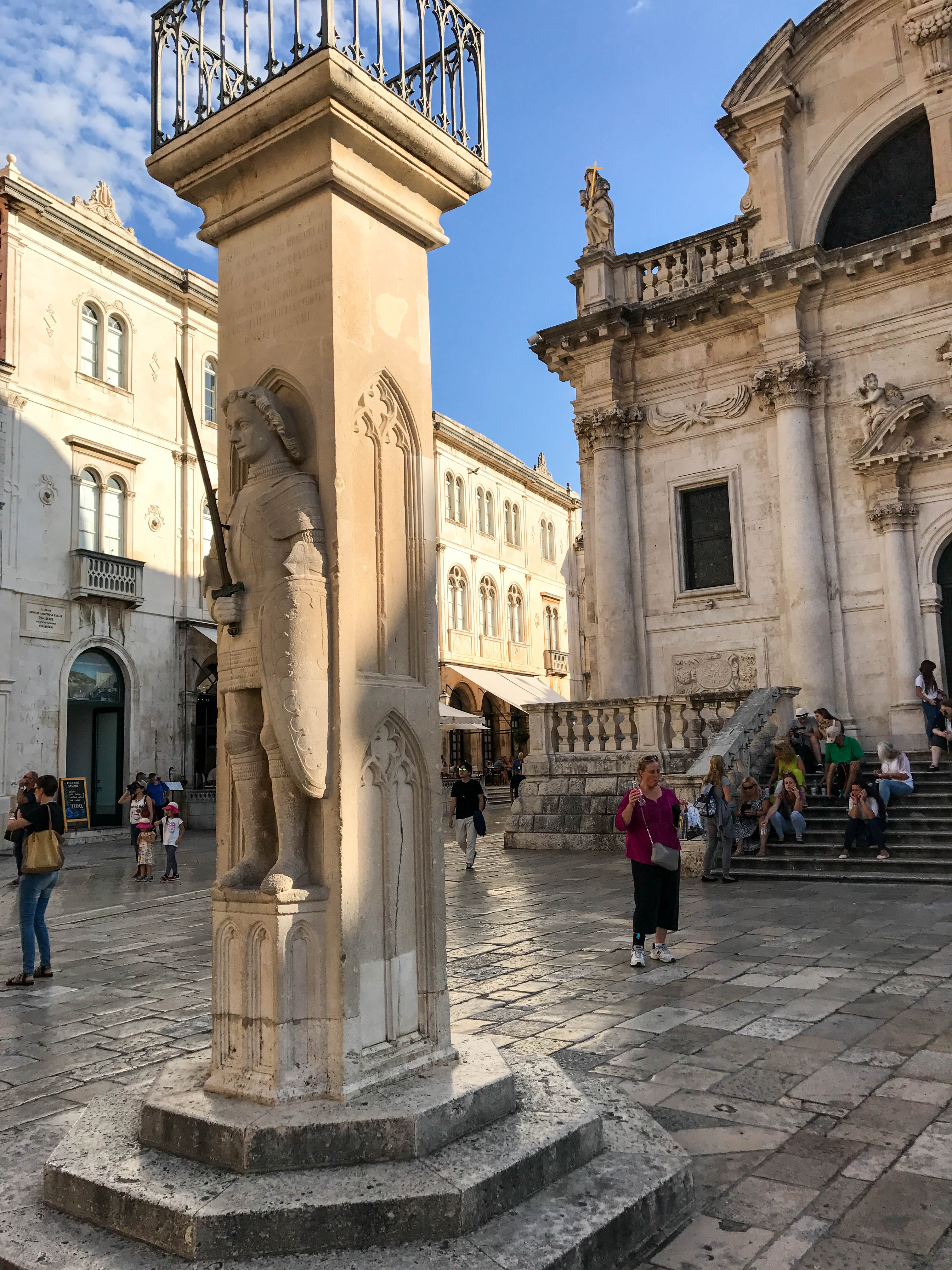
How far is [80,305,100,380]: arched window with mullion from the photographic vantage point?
25.0m

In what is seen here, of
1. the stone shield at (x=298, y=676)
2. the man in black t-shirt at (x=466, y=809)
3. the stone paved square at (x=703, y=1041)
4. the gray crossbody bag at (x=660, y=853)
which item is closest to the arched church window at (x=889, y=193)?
the man in black t-shirt at (x=466, y=809)

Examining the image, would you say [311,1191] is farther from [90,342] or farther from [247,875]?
[90,342]

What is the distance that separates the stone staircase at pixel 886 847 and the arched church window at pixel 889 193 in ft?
32.3

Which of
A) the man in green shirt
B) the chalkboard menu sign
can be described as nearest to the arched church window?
the man in green shirt

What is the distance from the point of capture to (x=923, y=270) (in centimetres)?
1683

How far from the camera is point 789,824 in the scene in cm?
1340

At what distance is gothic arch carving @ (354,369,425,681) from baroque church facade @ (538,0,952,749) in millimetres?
13819

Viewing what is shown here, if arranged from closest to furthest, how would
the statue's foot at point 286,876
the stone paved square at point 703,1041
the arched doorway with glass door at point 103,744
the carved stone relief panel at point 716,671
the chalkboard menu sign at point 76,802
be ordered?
1. the stone paved square at point 703,1041
2. the statue's foot at point 286,876
3. the carved stone relief panel at point 716,671
4. the chalkboard menu sign at point 76,802
5. the arched doorway with glass door at point 103,744

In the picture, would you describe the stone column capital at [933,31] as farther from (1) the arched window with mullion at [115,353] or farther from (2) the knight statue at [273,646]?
(1) the arched window with mullion at [115,353]

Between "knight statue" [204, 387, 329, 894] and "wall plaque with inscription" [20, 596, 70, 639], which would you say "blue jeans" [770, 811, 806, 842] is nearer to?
"knight statue" [204, 387, 329, 894]

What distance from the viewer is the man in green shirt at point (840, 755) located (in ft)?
45.6

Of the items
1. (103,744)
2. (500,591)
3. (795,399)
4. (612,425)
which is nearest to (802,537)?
(795,399)

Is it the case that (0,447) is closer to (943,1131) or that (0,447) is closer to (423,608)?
(423,608)

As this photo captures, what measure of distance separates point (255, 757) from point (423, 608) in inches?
38.3
